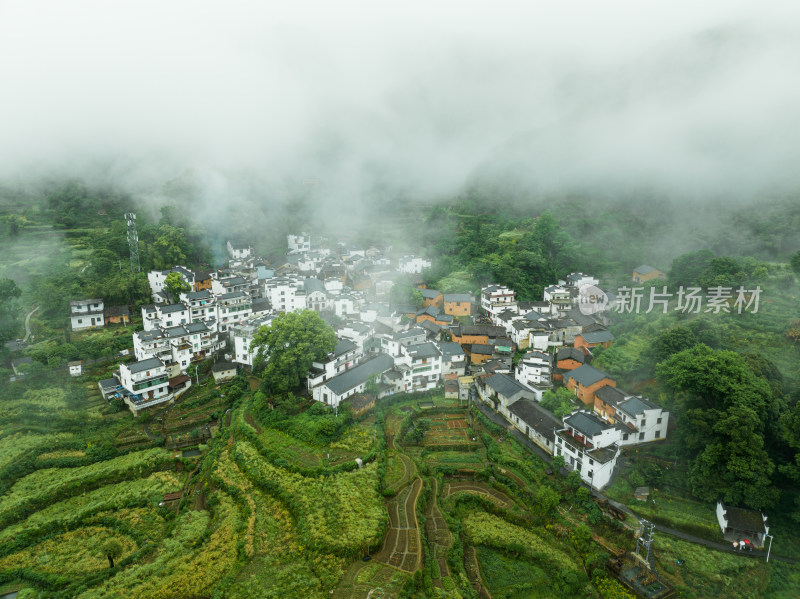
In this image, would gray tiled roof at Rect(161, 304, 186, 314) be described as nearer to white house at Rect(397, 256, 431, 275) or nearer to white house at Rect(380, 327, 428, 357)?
white house at Rect(380, 327, 428, 357)

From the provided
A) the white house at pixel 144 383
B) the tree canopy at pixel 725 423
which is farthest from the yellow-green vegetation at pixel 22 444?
the tree canopy at pixel 725 423

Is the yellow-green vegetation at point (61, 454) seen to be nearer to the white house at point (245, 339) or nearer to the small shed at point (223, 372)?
the small shed at point (223, 372)

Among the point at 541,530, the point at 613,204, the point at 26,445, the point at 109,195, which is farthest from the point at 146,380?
the point at 613,204

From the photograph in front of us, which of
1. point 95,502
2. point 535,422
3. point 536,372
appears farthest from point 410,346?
point 95,502

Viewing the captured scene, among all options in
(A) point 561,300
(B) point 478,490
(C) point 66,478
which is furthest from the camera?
(A) point 561,300

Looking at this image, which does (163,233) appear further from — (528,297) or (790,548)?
(790,548)

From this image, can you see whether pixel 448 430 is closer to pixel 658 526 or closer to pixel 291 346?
pixel 291 346
